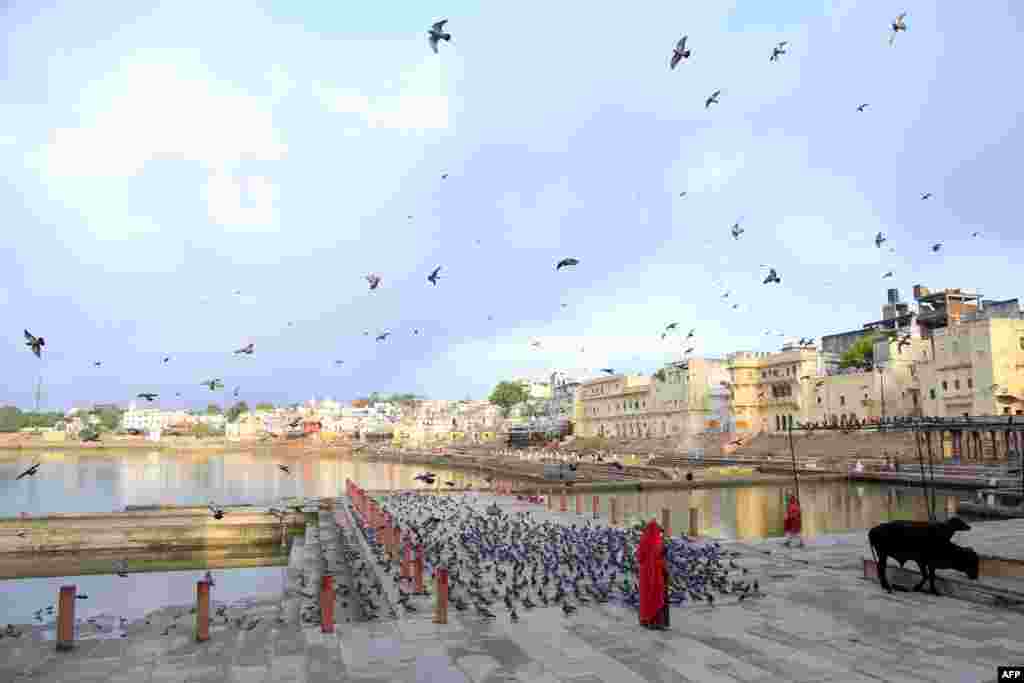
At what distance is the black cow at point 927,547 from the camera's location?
11.5 metres

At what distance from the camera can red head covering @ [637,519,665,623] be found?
1023cm

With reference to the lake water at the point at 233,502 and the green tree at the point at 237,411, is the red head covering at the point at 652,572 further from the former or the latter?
the green tree at the point at 237,411

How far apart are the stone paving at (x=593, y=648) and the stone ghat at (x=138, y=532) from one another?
1545cm

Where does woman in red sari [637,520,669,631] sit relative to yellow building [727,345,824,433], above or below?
below

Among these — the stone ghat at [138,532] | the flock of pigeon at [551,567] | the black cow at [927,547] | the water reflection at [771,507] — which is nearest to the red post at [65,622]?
the flock of pigeon at [551,567]

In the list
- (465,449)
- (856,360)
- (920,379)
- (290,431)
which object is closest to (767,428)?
(856,360)

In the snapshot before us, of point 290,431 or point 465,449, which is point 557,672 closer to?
point 465,449

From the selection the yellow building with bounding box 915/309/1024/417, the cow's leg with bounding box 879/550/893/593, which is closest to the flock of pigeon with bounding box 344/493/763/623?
the cow's leg with bounding box 879/550/893/593

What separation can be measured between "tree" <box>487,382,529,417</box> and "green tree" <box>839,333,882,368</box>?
7421 centimetres

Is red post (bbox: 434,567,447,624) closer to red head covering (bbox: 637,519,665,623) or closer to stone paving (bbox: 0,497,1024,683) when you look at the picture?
stone paving (bbox: 0,497,1024,683)

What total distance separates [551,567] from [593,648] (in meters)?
5.43

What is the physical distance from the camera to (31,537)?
24.7 meters

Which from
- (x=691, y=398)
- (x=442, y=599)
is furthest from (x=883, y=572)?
(x=691, y=398)

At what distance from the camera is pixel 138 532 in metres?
25.9
